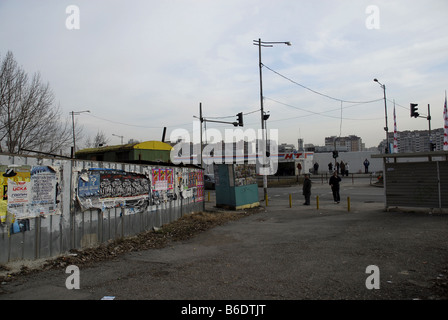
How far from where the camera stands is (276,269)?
622 cm

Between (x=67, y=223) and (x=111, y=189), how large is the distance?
1614 mm

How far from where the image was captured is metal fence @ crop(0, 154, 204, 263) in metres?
6.10

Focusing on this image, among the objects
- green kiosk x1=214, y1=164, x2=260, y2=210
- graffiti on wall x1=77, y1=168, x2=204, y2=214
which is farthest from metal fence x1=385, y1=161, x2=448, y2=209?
graffiti on wall x1=77, y1=168, x2=204, y2=214

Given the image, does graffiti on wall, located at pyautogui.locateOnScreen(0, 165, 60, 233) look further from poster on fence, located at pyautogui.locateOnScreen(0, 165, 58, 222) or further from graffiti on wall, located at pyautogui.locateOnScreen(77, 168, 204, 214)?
graffiti on wall, located at pyautogui.locateOnScreen(77, 168, 204, 214)

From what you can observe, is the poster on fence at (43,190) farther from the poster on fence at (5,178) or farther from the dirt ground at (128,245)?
the dirt ground at (128,245)

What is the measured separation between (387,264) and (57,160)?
7.29m

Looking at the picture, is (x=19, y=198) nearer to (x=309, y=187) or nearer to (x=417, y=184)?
(x=417, y=184)

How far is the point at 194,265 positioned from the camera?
22.1 feet

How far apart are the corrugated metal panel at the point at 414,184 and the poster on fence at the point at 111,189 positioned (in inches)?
406

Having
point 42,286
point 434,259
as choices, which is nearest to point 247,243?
point 434,259

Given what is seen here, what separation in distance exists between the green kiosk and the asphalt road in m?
5.63

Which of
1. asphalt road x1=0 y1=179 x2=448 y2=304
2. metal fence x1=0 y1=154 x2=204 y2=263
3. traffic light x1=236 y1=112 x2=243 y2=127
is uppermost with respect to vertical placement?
traffic light x1=236 y1=112 x2=243 y2=127

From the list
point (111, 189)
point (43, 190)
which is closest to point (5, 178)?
point (43, 190)

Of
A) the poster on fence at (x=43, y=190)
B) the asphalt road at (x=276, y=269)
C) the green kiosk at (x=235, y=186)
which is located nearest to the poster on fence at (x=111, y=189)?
the poster on fence at (x=43, y=190)
